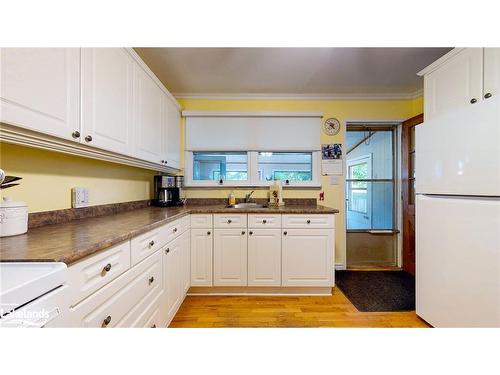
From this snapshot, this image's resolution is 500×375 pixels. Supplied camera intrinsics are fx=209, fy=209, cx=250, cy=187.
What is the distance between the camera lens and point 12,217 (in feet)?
3.11

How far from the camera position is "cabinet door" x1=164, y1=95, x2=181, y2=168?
2.32 m

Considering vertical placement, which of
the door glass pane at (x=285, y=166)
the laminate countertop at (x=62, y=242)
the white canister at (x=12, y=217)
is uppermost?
the door glass pane at (x=285, y=166)

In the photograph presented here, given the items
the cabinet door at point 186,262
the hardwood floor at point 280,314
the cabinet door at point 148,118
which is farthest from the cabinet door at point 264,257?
the cabinet door at point 148,118

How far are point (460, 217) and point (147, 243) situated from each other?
6.52 ft

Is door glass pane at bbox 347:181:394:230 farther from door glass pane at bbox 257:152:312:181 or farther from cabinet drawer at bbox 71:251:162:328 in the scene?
cabinet drawer at bbox 71:251:162:328

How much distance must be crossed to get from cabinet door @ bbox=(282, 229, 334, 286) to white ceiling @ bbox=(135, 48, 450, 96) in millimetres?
1708

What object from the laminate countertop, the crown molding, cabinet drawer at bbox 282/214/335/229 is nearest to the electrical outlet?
the laminate countertop

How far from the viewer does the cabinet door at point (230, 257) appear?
2.17 meters

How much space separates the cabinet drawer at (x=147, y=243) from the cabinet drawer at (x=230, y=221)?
690mm

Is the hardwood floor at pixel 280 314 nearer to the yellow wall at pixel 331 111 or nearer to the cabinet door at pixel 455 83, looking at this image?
the yellow wall at pixel 331 111

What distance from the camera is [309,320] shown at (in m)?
1.77

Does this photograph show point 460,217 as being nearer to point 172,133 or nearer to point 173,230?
point 173,230
